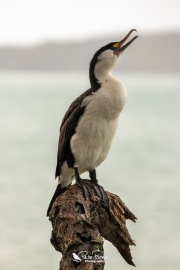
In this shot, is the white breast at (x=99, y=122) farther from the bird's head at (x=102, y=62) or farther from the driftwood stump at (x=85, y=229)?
the driftwood stump at (x=85, y=229)

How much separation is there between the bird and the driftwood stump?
0.11 metres

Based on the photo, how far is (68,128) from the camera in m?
5.29

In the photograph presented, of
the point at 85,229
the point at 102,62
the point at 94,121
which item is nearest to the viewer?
the point at 85,229

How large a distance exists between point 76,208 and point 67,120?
35.1 inches

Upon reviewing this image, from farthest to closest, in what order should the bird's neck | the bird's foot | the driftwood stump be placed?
the bird's neck → the bird's foot → the driftwood stump

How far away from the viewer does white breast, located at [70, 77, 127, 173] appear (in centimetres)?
510

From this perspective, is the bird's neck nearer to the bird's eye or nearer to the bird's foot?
the bird's eye

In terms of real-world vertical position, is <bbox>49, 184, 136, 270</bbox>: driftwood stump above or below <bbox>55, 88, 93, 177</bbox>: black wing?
below

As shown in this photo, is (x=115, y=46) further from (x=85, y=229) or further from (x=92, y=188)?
(x=85, y=229)

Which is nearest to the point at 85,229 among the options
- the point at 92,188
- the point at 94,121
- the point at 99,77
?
the point at 92,188

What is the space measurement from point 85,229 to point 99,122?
1041mm

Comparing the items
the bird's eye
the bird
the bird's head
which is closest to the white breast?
the bird

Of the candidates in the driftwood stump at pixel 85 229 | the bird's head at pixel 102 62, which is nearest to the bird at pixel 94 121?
the bird's head at pixel 102 62

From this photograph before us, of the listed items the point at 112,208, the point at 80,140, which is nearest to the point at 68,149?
the point at 80,140
